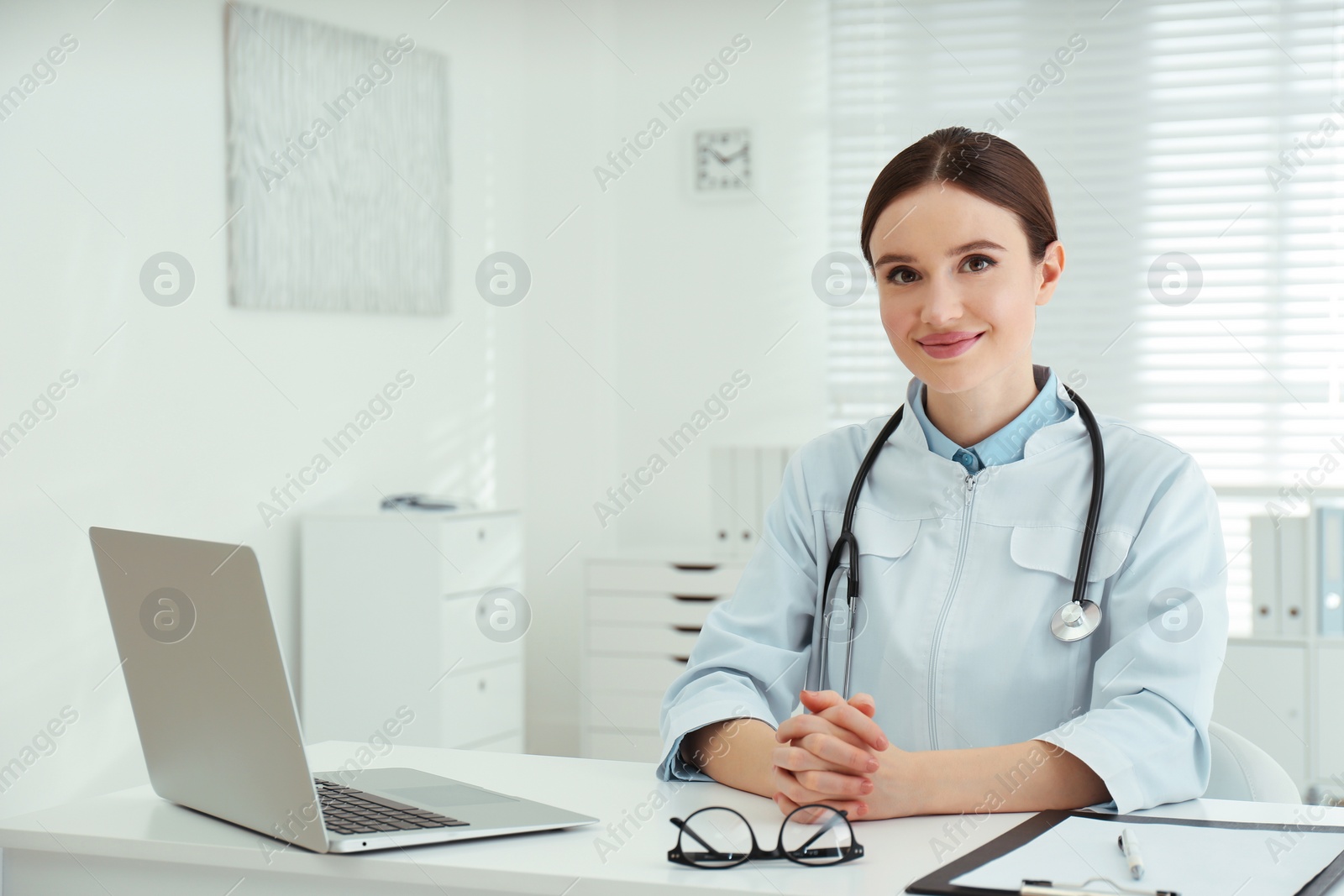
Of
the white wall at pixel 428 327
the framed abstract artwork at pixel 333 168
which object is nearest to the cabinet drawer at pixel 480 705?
the white wall at pixel 428 327

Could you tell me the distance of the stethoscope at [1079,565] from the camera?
1.33m

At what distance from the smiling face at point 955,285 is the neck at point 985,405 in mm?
12

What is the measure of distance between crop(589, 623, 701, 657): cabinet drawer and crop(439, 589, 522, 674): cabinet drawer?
40cm

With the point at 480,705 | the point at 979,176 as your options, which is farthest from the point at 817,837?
the point at 480,705

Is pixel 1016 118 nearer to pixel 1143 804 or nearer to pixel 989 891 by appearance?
pixel 1143 804

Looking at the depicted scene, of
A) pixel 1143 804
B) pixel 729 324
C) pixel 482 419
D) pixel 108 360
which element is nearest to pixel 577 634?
pixel 482 419

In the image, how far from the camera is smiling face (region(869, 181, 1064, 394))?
1.42 meters

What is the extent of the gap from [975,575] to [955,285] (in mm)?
326

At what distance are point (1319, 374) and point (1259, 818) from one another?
10.8ft

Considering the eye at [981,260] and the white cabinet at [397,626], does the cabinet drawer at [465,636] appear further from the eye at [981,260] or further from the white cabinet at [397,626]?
the eye at [981,260]

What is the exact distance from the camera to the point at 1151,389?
4145 mm

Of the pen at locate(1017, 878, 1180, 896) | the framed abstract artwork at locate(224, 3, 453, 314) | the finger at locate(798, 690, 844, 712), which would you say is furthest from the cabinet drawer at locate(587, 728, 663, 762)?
the pen at locate(1017, 878, 1180, 896)

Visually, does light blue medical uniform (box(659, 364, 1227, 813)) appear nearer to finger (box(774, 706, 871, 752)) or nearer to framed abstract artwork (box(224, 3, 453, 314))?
finger (box(774, 706, 871, 752))

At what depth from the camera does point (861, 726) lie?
1176 mm
